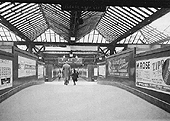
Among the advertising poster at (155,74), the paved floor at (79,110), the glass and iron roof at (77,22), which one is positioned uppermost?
the glass and iron roof at (77,22)

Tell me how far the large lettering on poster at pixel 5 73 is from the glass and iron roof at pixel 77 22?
745 cm

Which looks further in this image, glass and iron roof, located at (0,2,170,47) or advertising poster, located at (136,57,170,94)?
glass and iron roof, located at (0,2,170,47)

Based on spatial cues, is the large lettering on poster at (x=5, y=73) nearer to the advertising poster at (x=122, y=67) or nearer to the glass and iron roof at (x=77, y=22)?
the advertising poster at (x=122, y=67)

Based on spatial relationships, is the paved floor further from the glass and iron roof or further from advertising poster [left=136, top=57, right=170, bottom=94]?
the glass and iron roof

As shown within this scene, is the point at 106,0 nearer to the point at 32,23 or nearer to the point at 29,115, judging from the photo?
the point at 29,115

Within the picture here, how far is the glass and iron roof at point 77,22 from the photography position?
14.9 metres

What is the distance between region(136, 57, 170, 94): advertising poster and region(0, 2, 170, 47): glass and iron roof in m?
5.21

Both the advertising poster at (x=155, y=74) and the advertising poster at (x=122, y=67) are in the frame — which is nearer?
the advertising poster at (x=155, y=74)

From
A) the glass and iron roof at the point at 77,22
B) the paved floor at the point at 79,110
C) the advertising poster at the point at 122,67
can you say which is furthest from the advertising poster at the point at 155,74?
the glass and iron roof at the point at 77,22

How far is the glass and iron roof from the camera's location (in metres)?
14.9

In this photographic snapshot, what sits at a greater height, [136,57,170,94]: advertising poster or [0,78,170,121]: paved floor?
[136,57,170,94]: advertising poster

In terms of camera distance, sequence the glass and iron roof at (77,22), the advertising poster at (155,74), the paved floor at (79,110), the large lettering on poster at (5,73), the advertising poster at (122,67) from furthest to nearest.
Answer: the glass and iron roof at (77,22) < the advertising poster at (122,67) < the large lettering on poster at (5,73) < the advertising poster at (155,74) < the paved floor at (79,110)

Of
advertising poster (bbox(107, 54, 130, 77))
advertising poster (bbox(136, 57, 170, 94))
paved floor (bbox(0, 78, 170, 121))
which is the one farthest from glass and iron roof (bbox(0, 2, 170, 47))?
paved floor (bbox(0, 78, 170, 121))

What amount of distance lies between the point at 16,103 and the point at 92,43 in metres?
21.5
